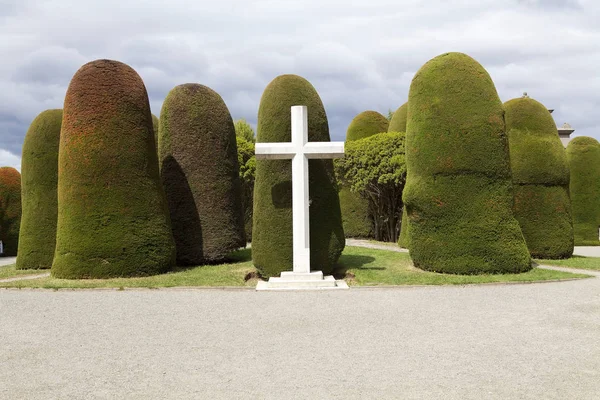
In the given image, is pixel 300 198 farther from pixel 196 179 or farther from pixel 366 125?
pixel 366 125

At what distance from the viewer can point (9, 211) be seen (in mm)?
21203

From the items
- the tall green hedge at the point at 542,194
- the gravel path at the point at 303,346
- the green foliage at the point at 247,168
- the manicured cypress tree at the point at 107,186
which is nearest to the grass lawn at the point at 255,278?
the manicured cypress tree at the point at 107,186

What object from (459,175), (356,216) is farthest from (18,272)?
(356,216)

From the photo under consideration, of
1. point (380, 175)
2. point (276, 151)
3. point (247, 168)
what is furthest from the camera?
point (247, 168)

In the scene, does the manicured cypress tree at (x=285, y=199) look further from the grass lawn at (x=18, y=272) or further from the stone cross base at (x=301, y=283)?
the grass lawn at (x=18, y=272)

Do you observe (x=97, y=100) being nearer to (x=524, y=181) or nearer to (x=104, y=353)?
(x=104, y=353)

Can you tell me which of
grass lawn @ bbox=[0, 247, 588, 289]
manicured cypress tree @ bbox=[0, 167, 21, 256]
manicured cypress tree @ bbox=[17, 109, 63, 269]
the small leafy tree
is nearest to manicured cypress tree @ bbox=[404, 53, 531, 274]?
grass lawn @ bbox=[0, 247, 588, 289]

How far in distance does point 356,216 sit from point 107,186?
14.9m

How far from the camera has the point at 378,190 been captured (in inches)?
864

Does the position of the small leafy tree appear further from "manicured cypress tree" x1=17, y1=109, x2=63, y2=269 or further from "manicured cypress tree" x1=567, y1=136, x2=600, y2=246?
→ "manicured cypress tree" x1=17, y1=109, x2=63, y2=269

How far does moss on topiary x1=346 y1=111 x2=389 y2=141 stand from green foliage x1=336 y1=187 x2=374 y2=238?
3.04m

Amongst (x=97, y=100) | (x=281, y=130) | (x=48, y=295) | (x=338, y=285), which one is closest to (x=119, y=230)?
(x=48, y=295)

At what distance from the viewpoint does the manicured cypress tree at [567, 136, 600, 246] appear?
2217 centimetres

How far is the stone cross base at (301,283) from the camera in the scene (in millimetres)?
9594
